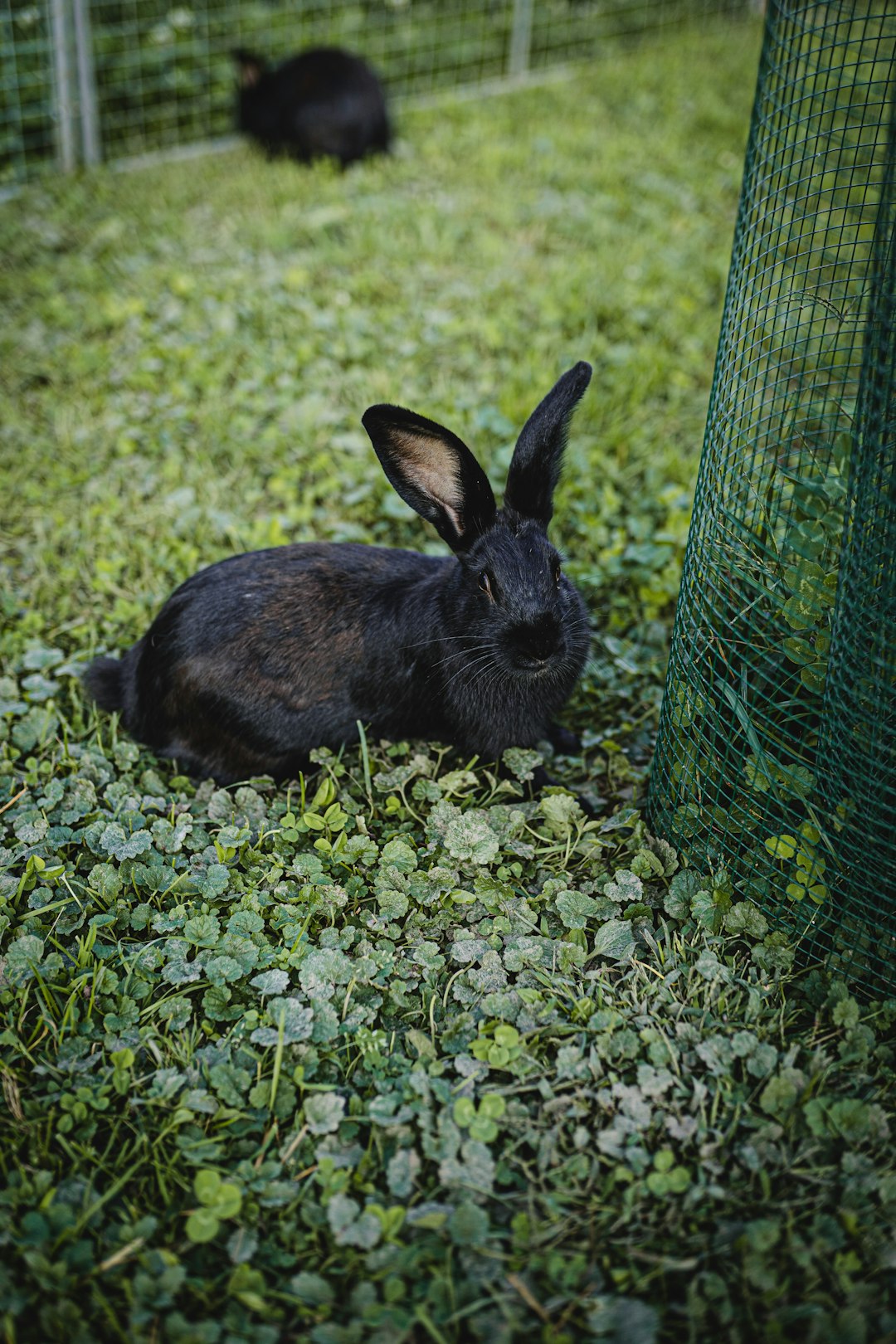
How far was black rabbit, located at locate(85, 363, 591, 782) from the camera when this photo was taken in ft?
9.42

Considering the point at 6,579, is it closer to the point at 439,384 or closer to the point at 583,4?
the point at 439,384

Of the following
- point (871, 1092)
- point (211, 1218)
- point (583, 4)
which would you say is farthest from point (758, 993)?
point (583, 4)

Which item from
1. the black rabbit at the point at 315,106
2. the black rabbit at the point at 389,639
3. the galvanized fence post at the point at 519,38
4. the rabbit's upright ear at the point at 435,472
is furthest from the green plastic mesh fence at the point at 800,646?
the galvanized fence post at the point at 519,38

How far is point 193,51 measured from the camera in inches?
278

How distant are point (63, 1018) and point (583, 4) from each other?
908cm

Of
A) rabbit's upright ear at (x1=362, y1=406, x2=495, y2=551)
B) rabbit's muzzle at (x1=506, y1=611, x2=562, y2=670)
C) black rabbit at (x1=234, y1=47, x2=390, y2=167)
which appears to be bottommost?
rabbit's muzzle at (x1=506, y1=611, x2=562, y2=670)

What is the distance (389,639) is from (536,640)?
0.49 m

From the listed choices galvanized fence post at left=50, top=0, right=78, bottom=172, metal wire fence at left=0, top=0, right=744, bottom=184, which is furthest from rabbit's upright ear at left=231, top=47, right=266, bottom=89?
galvanized fence post at left=50, top=0, right=78, bottom=172

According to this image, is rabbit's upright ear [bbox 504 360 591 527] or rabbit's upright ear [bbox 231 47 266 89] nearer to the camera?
rabbit's upright ear [bbox 504 360 591 527]

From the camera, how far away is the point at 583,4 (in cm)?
883

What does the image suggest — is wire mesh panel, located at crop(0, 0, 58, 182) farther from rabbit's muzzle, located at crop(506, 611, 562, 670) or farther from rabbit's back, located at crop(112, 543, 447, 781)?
rabbit's muzzle, located at crop(506, 611, 562, 670)

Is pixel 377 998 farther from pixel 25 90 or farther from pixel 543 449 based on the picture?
pixel 25 90

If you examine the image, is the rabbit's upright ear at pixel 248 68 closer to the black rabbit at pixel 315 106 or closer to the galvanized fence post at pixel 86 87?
the black rabbit at pixel 315 106

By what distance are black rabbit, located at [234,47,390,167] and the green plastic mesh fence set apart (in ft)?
14.6
